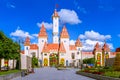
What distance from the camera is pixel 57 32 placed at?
15400 cm

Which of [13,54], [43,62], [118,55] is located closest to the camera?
[118,55]

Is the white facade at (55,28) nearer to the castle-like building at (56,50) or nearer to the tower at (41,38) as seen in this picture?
the castle-like building at (56,50)

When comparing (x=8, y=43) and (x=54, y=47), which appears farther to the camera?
(x=54, y=47)

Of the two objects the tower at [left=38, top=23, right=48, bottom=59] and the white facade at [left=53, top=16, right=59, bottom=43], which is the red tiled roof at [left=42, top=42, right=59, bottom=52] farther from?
the white facade at [left=53, top=16, right=59, bottom=43]

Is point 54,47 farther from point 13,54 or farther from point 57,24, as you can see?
point 13,54

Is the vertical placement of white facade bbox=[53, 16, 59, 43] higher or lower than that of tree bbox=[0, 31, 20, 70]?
higher

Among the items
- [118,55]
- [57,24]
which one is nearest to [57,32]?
[57,24]

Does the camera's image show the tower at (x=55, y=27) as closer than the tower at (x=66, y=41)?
No

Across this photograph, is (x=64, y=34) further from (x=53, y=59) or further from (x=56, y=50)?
(x=53, y=59)

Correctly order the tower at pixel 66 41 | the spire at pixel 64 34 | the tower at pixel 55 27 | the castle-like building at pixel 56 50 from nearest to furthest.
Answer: the castle-like building at pixel 56 50
the tower at pixel 66 41
the spire at pixel 64 34
the tower at pixel 55 27

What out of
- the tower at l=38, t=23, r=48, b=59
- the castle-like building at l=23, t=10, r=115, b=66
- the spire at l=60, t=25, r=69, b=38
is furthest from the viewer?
the spire at l=60, t=25, r=69, b=38

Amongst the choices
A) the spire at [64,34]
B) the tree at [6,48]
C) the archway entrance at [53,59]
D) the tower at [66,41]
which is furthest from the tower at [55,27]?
the tree at [6,48]

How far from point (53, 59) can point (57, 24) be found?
59.4 ft

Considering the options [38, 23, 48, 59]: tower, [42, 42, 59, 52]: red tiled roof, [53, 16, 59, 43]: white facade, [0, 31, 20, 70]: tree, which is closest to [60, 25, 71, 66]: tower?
[42, 42, 59, 52]: red tiled roof
